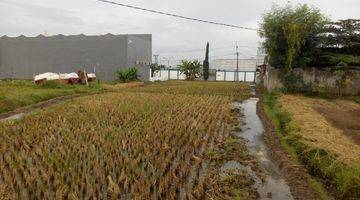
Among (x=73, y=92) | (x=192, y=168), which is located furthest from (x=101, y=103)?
(x=192, y=168)

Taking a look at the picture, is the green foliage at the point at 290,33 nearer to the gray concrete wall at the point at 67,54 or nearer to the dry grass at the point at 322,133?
the dry grass at the point at 322,133

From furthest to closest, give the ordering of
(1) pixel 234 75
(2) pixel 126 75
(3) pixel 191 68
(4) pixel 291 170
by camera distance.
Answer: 1. (1) pixel 234 75
2. (3) pixel 191 68
3. (2) pixel 126 75
4. (4) pixel 291 170

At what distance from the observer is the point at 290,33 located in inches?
816

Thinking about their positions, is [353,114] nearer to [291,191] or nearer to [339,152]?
[339,152]

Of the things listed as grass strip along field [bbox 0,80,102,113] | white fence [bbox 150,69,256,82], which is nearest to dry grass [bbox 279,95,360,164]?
grass strip along field [bbox 0,80,102,113]

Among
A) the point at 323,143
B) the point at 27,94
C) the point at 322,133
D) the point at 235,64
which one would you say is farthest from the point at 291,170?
the point at 235,64

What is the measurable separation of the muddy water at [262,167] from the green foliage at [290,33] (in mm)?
8998

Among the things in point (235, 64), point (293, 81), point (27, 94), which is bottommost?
point (27, 94)

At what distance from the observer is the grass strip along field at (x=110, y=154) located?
591 cm

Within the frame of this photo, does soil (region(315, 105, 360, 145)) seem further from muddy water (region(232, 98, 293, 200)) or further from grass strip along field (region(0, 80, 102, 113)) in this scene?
grass strip along field (region(0, 80, 102, 113))

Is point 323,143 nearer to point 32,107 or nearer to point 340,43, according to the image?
point 32,107

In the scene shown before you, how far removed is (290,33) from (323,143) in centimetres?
1288

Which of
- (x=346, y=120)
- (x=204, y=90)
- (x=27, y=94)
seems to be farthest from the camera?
(x=204, y=90)

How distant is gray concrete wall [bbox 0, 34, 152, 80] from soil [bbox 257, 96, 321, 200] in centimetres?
2494
